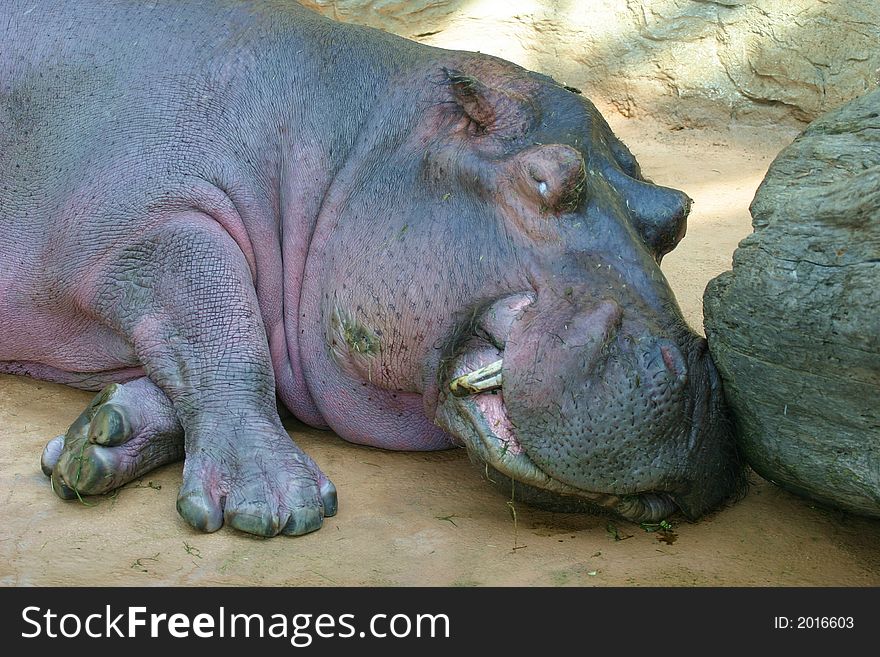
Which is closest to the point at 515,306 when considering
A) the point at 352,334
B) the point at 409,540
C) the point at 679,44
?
the point at 352,334

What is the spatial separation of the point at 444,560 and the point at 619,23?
17.4 ft

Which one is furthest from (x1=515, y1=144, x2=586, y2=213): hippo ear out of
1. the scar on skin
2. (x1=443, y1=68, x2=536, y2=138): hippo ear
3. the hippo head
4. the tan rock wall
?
the tan rock wall

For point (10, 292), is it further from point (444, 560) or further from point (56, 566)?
point (444, 560)

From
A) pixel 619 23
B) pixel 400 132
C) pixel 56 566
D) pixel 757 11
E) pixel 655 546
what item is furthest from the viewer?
pixel 619 23

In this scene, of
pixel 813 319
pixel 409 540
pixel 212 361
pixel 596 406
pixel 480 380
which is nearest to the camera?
pixel 813 319

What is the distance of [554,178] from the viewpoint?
9.15 ft

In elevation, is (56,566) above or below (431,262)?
below

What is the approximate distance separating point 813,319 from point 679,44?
196 inches

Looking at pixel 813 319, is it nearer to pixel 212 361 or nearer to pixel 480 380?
pixel 480 380

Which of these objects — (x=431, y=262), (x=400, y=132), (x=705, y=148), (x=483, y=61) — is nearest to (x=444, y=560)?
(x=431, y=262)

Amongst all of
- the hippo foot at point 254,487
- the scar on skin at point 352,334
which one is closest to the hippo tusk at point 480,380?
the scar on skin at point 352,334

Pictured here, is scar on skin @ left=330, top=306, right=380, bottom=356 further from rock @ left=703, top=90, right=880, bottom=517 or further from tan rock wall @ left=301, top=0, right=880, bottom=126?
tan rock wall @ left=301, top=0, right=880, bottom=126

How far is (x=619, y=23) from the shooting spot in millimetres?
7270

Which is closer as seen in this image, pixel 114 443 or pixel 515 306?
pixel 515 306
